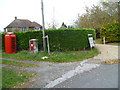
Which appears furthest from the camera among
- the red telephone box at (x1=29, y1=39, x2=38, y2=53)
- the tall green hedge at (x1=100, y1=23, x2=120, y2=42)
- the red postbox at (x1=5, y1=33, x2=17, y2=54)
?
the tall green hedge at (x1=100, y1=23, x2=120, y2=42)

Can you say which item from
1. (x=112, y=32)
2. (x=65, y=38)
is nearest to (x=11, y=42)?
(x=65, y=38)

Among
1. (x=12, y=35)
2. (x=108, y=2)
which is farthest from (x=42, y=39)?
(x=108, y=2)

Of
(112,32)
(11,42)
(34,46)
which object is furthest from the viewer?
(112,32)

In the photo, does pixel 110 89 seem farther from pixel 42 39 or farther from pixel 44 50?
pixel 42 39

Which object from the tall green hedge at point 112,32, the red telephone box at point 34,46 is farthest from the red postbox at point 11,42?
the tall green hedge at point 112,32

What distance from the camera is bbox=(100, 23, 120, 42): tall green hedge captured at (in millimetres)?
14320

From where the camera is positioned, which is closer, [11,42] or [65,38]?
[65,38]

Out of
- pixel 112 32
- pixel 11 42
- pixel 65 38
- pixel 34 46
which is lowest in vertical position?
pixel 34 46

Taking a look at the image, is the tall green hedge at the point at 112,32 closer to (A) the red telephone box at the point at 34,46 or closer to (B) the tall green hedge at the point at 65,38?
(B) the tall green hedge at the point at 65,38

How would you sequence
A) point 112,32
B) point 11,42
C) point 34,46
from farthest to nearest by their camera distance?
point 112,32 < point 11,42 < point 34,46

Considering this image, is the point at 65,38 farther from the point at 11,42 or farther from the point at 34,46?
the point at 11,42

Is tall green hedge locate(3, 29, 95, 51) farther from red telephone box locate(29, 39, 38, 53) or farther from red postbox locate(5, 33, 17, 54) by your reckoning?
red postbox locate(5, 33, 17, 54)

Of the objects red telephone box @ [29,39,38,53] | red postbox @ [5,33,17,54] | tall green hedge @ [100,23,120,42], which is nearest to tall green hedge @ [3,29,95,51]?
red telephone box @ [29,39,38,53]

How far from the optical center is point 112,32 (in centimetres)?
1466
